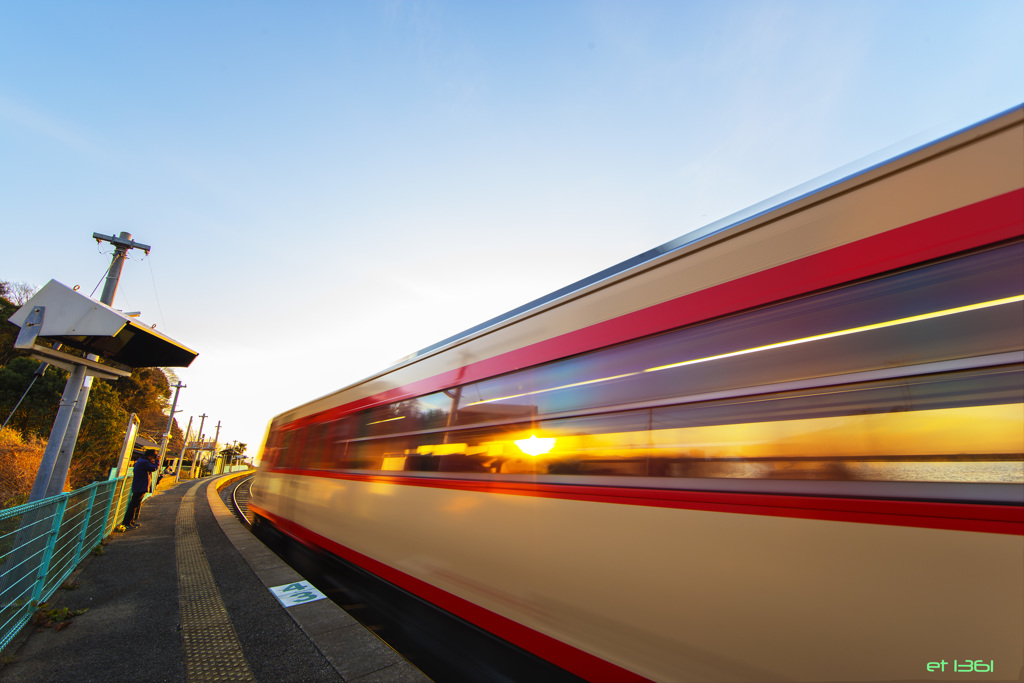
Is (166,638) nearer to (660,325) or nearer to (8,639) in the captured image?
(8,639)

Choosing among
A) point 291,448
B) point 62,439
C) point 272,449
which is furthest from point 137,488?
point 62,439

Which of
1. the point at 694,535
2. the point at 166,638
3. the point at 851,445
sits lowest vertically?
the point at 166,638

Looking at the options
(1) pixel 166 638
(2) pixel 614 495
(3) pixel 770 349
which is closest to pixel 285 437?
(1) pixel 166 638

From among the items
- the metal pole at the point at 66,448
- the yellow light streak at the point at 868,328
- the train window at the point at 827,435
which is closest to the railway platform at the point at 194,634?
the metal pole at the point at 66,448

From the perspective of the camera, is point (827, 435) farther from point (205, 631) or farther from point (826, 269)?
point (205, 631)

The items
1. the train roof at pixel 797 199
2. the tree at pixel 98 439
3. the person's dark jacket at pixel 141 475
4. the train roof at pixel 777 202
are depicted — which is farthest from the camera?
the tree at pixel 98 439

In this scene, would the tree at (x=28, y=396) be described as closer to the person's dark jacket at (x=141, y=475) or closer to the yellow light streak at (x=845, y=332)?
the person's dark jacket at (x=141, y=475)

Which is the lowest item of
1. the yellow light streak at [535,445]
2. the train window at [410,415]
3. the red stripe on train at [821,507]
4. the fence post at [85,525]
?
the fence post at [85,525]

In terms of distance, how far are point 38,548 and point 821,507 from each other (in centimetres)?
557

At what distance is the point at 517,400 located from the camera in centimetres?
311

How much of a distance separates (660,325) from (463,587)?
215cm

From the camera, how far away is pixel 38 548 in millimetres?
3906

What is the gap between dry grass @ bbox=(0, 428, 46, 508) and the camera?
10258mm

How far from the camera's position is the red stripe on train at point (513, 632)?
2154 mm
